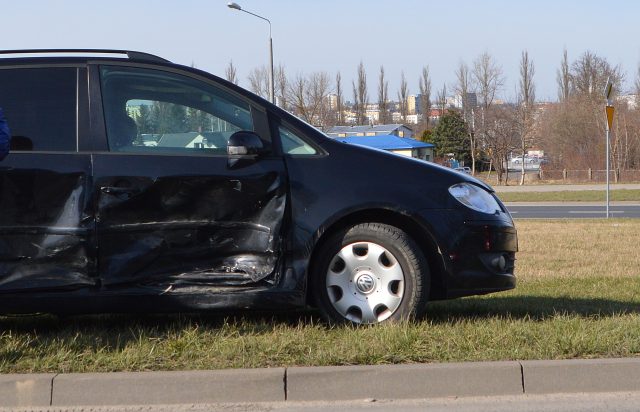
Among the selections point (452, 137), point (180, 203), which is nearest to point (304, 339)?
point (180, 203)

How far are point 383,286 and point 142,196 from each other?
60.3 inches

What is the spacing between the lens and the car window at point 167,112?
17.3ft

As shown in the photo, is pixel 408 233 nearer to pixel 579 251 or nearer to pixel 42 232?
→ pixel 42 232

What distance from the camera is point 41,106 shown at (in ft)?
17.2

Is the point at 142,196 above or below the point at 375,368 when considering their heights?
above

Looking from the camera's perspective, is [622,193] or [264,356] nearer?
[264,356]

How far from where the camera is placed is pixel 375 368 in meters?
4.52

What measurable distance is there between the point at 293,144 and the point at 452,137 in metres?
56.9

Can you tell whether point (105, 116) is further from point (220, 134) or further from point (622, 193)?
point (622, 193)

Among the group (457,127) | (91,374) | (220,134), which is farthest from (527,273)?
(457,127)

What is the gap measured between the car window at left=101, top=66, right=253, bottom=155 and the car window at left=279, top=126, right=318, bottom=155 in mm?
211

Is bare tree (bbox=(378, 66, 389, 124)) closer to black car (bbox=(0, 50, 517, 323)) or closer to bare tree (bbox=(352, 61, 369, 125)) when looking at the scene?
bare tree (bbox=(352, 61, 369, 125))

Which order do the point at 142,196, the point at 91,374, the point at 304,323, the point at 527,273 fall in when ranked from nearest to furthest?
the point at 91,374, the point at 142,196, the point at 304,323, the point at 527,273

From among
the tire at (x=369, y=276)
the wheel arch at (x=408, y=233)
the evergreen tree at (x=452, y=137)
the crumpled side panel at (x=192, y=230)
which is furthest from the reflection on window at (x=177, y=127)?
the evergreen tree at (x=452, y=137)
